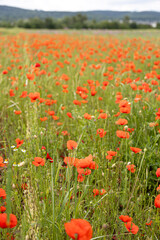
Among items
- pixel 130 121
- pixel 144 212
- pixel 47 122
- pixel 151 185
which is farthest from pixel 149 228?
pixel 47 122

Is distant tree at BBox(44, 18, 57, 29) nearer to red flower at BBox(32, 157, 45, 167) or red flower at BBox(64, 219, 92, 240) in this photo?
red flower at BBox(32, 157, 45, 167)

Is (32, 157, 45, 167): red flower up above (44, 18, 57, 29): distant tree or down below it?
below

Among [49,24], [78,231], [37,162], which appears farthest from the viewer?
[49,24]

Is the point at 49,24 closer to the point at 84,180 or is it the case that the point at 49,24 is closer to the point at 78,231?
the point at 84,180

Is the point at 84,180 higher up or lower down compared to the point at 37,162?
lower down

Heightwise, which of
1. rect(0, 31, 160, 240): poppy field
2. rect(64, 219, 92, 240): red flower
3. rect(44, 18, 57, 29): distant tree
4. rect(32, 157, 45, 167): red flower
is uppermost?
rect(44, 18, 57, 29): distant tree

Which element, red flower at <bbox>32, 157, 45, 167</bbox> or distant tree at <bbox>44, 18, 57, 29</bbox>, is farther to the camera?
distant tree at <bbox>44, 18, 57, 29</bbox>

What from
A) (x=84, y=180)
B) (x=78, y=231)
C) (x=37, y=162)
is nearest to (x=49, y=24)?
(x=84, y=180)

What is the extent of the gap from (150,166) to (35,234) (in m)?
1.16

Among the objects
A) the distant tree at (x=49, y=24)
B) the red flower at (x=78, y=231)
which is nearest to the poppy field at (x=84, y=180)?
the red flower at (x=78, y=231)

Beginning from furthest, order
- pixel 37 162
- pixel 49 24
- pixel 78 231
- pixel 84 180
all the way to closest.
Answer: pixel 49 24 < pixel 84 180 < pixel 37 162 < pixel 78 231

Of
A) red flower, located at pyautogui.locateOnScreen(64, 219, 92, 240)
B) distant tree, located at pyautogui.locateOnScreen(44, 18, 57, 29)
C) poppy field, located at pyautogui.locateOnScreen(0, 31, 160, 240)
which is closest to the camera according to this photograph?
red flower, located at pyautogui.locateOnScreen(64, 219, 92, 240)

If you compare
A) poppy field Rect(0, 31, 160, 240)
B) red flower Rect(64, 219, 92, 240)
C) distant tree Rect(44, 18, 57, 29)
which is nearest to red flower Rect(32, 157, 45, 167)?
poppy field Rect(0, 31, 160, 240)

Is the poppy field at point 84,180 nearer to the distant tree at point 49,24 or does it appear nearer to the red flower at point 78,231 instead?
the red flower at point 78,231
